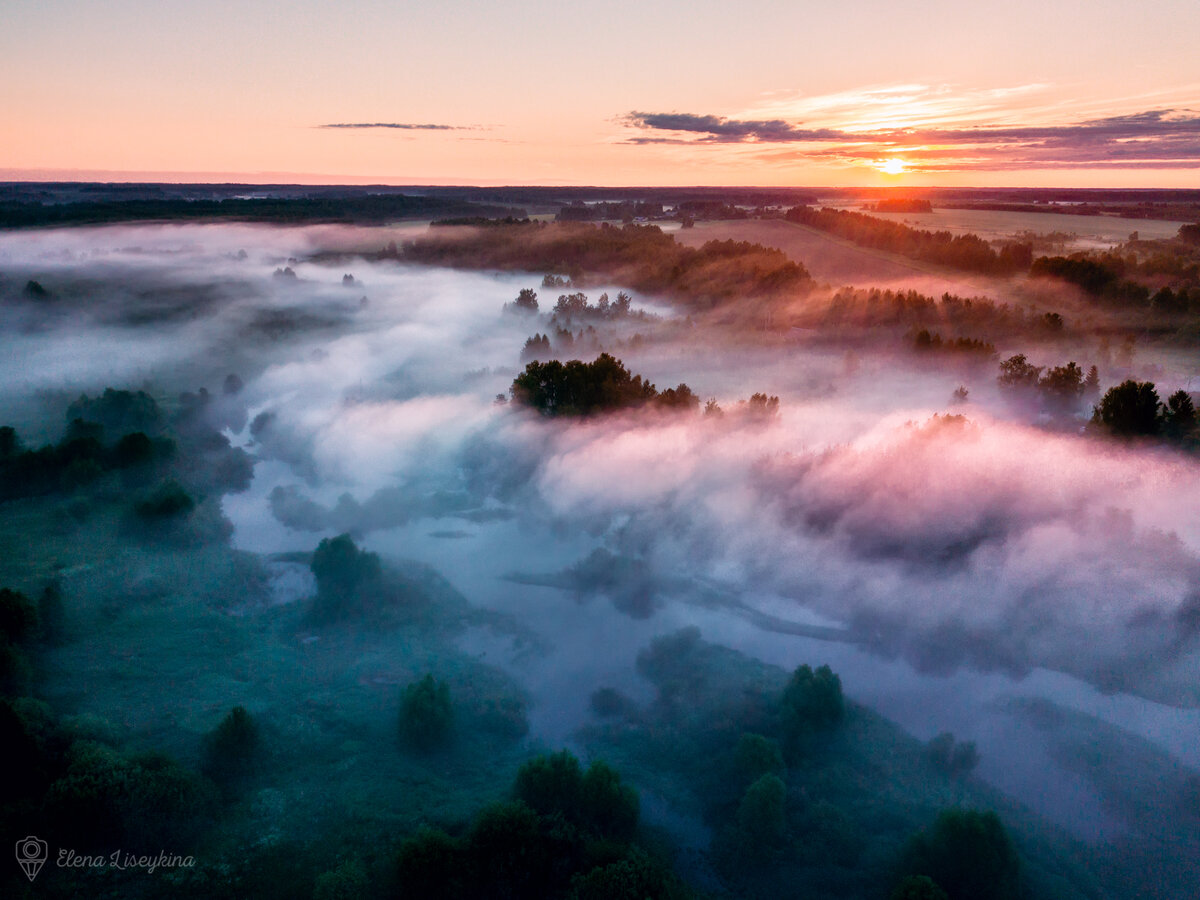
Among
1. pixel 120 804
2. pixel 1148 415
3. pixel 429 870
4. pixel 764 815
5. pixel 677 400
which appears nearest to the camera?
pixel 429 870

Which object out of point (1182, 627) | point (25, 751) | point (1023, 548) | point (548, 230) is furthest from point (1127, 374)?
point (548, 230)

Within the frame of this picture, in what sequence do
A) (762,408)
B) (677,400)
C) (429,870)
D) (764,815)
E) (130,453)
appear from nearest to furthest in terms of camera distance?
(429,870) < (764,815) < (130,453) < (677,400) < (762,408)

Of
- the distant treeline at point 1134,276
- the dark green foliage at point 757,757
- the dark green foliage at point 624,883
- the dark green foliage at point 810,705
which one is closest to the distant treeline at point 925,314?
the distant treeline at point 1134,276

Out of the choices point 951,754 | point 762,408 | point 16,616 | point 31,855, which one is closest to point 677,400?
point 762,408

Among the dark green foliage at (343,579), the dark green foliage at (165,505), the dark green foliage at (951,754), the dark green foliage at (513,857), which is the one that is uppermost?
the dark green foliage at (165,505)

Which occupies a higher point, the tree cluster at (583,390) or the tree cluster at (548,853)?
the tree cluster at (583,390)

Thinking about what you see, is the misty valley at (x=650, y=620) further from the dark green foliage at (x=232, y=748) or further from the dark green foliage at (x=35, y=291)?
the dark green foliage at (x=35, y=291)

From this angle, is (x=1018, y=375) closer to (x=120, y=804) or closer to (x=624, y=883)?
(x=624, y=883)
